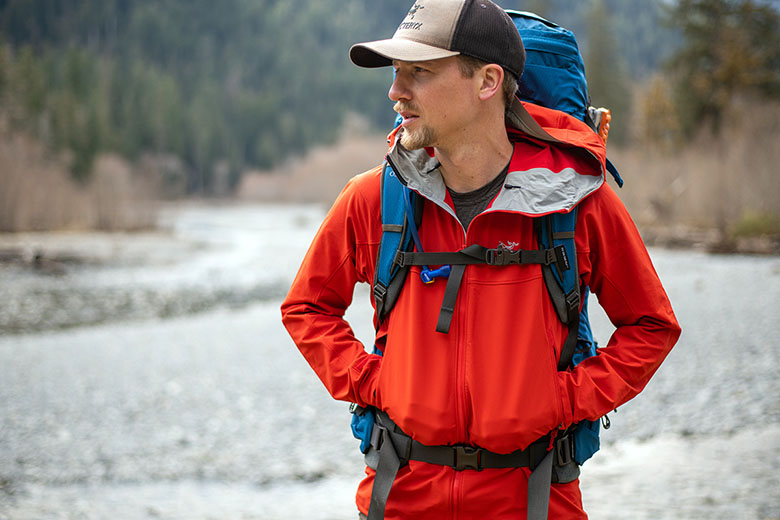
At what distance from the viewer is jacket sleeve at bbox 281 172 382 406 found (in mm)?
2182

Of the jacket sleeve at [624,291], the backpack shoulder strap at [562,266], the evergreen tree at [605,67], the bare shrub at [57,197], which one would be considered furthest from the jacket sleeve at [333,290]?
the evergreen tree at [605,67]

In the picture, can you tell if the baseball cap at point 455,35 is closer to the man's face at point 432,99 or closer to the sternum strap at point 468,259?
the man's face at point 432,99

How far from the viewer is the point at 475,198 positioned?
216 centimetres

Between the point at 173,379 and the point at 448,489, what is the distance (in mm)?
7822

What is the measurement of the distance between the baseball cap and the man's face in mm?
53

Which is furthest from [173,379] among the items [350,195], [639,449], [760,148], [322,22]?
[322,22]

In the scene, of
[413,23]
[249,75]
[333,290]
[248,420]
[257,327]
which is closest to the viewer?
[413,23]

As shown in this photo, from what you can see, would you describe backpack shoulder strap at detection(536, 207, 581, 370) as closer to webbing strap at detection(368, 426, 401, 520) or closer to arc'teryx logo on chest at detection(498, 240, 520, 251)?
arc'teryx logo on chest at detection(498, 240, 520, 251)

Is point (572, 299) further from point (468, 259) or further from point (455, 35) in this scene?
point (455, 35)

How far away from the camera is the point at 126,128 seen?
8338 cm

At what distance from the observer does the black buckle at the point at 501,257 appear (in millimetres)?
1978

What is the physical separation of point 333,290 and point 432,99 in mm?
630

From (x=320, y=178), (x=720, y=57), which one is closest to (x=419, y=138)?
(x=720, y=57)

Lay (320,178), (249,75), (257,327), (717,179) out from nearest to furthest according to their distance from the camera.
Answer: (257,327) → (717,179) → (320,178) → (249,75)
